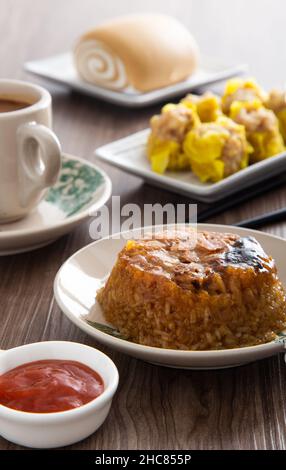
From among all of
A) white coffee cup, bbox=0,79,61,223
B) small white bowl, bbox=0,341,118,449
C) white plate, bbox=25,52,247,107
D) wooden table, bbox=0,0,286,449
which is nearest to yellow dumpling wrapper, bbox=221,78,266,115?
wooden table, bbox=0,0,286,449

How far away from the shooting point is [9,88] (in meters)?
1.93

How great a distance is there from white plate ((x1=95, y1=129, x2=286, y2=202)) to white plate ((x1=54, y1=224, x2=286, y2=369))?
0.37 meters

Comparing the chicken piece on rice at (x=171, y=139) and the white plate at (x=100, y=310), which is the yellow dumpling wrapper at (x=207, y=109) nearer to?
the chicken piece on rice at (x=171, y=139)

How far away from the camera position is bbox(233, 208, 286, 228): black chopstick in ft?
6.29

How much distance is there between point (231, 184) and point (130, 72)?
2.54ft

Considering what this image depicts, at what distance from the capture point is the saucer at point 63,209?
173 centimetres

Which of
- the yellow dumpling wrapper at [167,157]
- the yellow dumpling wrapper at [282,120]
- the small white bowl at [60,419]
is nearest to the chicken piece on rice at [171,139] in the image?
the yellow dumpling wrapper at [167,157]

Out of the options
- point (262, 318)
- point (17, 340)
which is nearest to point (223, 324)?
point (262, 318)

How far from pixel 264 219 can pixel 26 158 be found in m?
0.56

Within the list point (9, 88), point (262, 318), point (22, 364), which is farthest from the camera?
point (9, 88)

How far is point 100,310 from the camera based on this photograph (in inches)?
57.4

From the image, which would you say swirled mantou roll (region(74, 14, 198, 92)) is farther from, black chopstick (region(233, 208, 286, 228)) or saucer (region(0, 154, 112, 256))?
black chopstick (region(233, 208, 286, 228))

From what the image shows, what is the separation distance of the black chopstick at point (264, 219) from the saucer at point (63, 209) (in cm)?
32

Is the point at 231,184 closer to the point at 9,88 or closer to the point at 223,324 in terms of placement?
the point at 9,88
